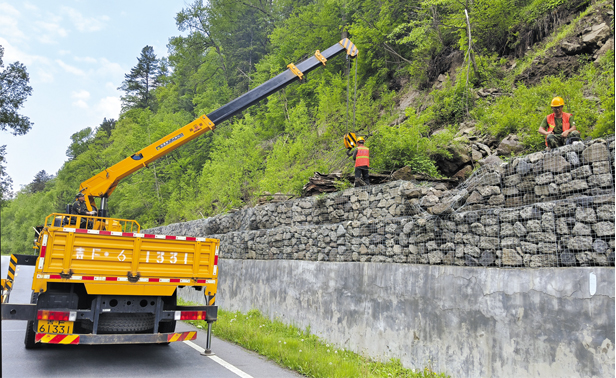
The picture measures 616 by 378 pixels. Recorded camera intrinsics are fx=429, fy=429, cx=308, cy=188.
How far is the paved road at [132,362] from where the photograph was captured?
6.18 metres

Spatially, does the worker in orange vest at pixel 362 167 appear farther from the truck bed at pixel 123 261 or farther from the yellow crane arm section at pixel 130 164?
the truck bed at pixel 123 261

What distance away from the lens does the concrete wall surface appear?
15.5ft

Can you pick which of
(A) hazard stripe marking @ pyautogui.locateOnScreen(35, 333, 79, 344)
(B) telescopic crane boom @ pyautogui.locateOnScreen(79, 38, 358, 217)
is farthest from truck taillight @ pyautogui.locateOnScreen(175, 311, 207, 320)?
(B) telescopic crane boom @ pyautogui.locateOnScreen(79, 38, 358, 217)

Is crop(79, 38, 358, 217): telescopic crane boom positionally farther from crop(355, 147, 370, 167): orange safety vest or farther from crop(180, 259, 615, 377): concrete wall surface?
crop(180, 259, 615, 377): concrete wall surface

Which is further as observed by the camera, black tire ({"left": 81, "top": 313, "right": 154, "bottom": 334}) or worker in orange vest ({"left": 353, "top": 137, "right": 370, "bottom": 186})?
worker in orange vest ({"left": 353, "top": 137, "right": 370, "bottom": 186})

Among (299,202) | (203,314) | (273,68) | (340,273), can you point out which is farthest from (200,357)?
(273,68)

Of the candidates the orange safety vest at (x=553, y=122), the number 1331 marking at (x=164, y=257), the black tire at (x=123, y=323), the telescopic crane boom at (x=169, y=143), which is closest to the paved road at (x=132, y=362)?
the black tire at (x=123, y=323)

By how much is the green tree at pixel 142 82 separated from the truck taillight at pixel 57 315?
6119 centimetres

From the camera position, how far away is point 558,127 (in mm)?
7926

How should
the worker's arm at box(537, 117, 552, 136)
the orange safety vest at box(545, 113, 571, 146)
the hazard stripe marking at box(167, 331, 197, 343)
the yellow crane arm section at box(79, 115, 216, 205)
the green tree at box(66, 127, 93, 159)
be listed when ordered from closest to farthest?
1. the hazard stripe marking at box(167, 331, 197, 343)
2. the orange safety vest at box(545, 113, 571, 146)
3. the worker's arm at box(537, 117, 552, 136)
4. the yellow crane arm section at box(79, 115, 216, 205)
5. the green tree at box(66, 127, 93, 159)

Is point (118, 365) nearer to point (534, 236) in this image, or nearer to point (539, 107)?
point (534, 236)

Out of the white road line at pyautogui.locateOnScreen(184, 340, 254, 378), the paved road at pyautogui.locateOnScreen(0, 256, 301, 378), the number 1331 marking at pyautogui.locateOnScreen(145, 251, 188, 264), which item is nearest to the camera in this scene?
the paved road at pyautogui.locateOnScreen(0, 256, 301, 378)

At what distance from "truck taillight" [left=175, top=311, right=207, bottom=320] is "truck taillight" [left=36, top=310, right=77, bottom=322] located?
150cm

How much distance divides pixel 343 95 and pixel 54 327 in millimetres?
18953
